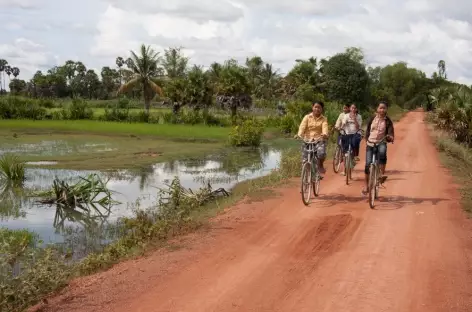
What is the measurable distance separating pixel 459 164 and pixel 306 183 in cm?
1043

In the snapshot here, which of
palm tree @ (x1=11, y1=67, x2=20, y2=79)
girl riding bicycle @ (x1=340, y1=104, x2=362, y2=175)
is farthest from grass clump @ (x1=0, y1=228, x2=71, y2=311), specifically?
palm tree @ (x1=11, y1=67, x2=20, y2=79)

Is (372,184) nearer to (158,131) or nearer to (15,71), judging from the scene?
(158,131)

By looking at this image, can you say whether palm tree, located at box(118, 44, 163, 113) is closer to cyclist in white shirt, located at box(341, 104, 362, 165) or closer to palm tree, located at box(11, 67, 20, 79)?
cyclist in white shirt, located at box(341, 104, 362, 165)

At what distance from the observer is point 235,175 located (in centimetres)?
1970

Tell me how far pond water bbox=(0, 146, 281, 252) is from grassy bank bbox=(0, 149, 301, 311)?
3.38ft

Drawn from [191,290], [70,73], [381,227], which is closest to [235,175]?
[381,227]

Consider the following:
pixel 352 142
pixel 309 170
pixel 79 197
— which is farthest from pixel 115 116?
pixel 309 170

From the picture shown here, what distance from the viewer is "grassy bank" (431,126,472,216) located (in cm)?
1162

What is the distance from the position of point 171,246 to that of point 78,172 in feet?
42.3

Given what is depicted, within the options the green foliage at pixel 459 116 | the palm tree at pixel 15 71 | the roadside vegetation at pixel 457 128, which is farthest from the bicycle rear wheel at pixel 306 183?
the palm tree at pixel 15 71

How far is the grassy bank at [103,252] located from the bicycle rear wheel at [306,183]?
167 centimetres

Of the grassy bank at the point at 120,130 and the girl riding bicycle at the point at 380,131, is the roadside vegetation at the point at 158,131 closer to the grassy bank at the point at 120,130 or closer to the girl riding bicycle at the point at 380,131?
the grassy bank at the point at 120,130

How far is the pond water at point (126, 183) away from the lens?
11664mm

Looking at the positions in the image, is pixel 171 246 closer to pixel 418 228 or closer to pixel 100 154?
pixel 418 228
